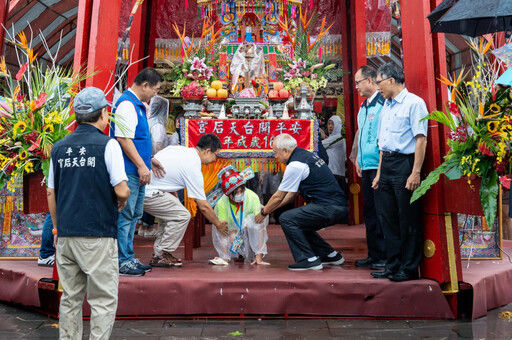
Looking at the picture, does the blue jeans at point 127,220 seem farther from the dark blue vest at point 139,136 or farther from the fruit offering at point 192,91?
the fruit offering at point 192,91

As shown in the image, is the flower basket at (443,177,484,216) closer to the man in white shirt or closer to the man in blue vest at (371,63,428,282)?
the man in blue vest at (371,63,428,282)

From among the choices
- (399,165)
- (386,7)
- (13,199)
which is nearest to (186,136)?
(13,199)

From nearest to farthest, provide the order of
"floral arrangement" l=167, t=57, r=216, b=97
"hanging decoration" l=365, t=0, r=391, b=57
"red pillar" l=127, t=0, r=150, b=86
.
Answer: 1. "floral arrangement" l=167, t=57, r=216, b=97
2. "hanging decoration" l=365, t=0, r=391, b=57
3. "red pillar" l=127, t=0, r=150, b=86

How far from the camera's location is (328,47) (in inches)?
387

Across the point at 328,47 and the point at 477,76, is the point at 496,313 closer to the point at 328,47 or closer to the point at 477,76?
the point at 477,76

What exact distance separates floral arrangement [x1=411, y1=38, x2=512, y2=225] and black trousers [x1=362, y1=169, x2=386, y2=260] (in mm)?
1027

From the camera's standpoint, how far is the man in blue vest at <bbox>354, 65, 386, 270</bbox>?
5102mm

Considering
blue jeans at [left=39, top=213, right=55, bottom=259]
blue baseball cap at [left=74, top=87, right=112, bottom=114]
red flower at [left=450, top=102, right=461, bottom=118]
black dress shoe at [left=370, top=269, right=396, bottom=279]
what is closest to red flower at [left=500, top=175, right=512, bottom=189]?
red flower at [left=450, top=102, right=461, bottom=118]

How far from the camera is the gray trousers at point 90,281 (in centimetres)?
324

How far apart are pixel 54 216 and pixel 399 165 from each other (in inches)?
93.5

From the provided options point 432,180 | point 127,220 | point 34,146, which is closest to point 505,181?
point 432,180

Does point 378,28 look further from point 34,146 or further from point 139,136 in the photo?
point 34,146

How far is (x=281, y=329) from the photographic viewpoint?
4152 mm

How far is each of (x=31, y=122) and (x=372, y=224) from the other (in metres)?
2.77
